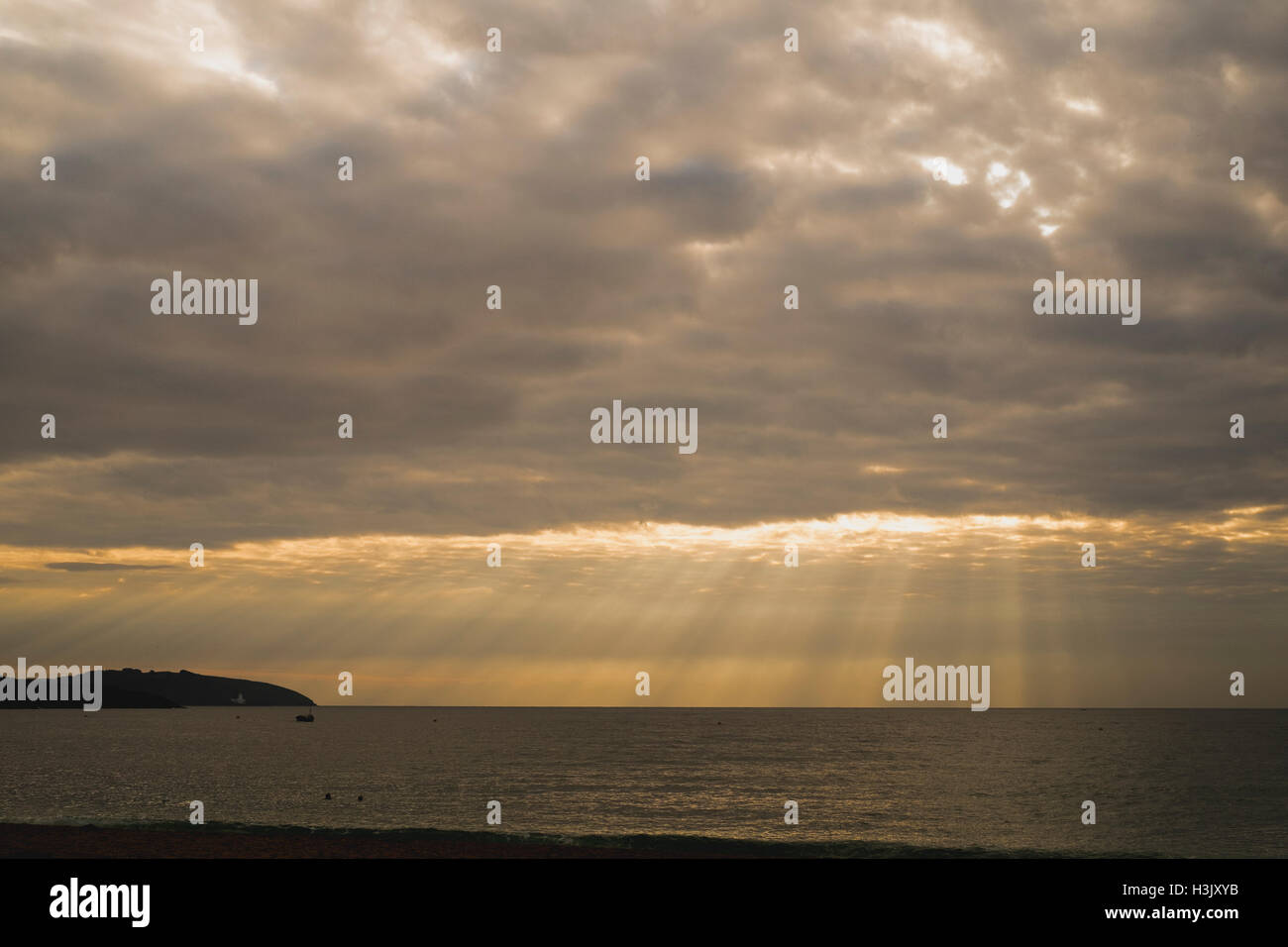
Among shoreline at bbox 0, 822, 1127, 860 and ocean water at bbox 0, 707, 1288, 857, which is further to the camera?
ocean water at bbox 0, 707, 1288, 857

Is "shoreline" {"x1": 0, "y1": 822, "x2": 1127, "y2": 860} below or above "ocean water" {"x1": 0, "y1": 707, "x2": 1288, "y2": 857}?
above

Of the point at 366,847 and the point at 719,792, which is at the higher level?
the point at 366,847

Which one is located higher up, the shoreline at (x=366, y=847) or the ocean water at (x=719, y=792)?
the shoreline at (x=366, y=847)

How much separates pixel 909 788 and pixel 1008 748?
72856 mm

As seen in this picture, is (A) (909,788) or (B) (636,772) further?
(B) (636,772)

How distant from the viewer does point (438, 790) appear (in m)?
70.3

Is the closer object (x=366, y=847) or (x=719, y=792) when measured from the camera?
(x=366, y=847)

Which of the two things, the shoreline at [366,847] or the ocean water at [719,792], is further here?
the ocean water at [719,792]
